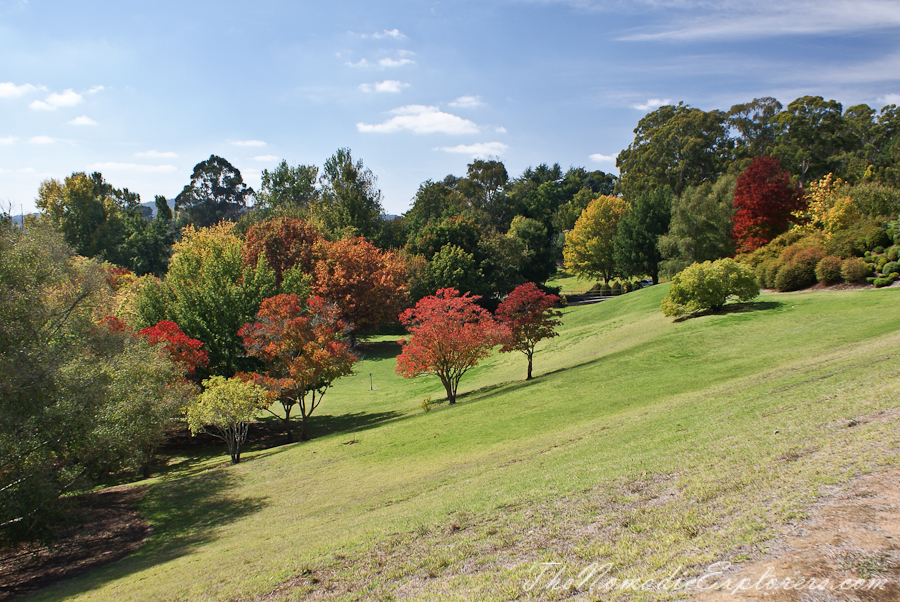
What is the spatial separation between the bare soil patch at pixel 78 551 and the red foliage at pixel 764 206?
42962mm

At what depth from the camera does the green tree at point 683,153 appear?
76.7 metres

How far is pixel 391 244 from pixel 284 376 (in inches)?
1915

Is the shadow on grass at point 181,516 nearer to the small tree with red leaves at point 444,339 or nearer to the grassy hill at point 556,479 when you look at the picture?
the grassy hill at point 556,479

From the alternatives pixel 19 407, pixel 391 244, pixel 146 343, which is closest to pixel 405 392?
pixel 146 343

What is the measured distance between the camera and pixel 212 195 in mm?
124188

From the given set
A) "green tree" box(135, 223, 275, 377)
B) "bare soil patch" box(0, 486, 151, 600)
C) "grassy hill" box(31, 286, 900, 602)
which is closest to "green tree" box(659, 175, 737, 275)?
"grassy hill" box(31, 286, 900, 602)

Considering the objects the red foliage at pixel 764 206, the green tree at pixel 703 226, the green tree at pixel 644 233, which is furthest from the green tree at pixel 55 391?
the green tree at pixel 644 233

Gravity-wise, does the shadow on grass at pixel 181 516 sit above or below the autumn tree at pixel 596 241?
below

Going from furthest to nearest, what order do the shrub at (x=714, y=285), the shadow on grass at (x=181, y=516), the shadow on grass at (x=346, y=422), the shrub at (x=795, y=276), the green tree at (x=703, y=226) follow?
the green tree at (x=703, y=226) → the shrub at (x=795, y=276) → the shrub at (x=714, y=285) → the shadow on grass at (x=346, y=422) → the shadow on grass at (x=181, y=516)

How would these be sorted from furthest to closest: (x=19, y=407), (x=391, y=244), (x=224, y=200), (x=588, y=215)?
1. (x=224, y=200)
2. (x=588, y=215)
3. (x=391, y=244)
4. (x=19, y=407)

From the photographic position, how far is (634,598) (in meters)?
5.43

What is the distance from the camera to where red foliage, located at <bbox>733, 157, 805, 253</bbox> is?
137 ft

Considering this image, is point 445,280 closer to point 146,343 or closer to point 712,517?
point 146,343

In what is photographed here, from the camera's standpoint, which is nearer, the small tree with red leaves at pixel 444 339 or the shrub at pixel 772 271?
the small tree with red leaves at pixel 444 339
